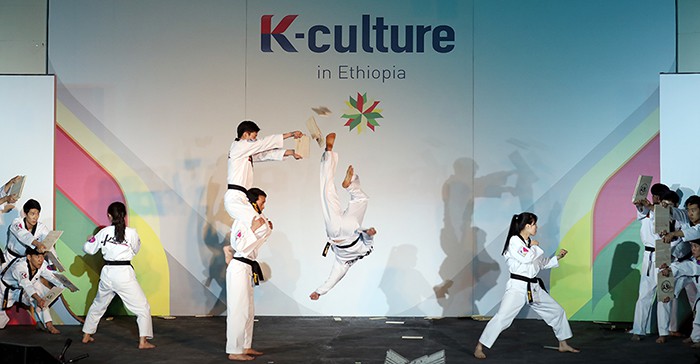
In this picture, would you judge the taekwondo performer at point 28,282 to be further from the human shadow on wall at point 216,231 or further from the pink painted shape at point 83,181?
the human shadow on wall at point 216,231

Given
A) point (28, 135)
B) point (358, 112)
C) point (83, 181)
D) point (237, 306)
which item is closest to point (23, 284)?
point (83, 181)

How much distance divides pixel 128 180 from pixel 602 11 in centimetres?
533

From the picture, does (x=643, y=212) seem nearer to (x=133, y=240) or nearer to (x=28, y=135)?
(x=133, y=240)

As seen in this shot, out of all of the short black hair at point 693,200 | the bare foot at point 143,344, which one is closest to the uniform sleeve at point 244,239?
the bare foot at point 143,344

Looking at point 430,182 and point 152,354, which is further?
point 430,182

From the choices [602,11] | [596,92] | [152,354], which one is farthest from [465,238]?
[152,354]

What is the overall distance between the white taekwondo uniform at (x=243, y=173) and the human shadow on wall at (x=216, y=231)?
1976mm

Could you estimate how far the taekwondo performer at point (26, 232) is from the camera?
301 inches

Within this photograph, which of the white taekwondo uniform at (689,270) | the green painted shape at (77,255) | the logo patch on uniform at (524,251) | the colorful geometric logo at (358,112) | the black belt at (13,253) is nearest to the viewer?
the logo patch on uniform at (524,251)

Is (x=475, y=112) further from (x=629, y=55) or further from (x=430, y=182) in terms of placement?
(x=629, y=55)

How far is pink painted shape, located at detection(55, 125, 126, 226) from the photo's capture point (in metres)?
8.55

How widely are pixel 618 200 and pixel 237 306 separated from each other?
14.0 ft

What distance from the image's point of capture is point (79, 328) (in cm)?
799

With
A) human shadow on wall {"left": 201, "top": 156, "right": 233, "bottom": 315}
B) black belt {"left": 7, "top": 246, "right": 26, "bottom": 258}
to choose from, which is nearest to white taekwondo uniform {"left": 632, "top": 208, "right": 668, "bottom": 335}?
human shadow on wall {"left": 201, "top": 156, "right": 233, "bottom": 315}
